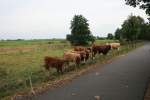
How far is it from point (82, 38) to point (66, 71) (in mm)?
51860

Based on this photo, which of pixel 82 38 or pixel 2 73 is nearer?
pixel 2 73

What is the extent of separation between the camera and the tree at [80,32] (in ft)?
245

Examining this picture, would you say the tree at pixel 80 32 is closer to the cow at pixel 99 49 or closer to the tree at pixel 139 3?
the cow at pixel 99 49

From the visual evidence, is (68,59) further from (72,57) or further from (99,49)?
(99,49)

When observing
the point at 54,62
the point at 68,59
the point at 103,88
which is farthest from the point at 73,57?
the point at 103,88

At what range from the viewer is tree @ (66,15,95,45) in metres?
74.7

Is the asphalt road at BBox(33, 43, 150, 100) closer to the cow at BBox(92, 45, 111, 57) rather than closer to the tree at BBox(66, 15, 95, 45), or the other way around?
the cow at BBox(92, 45, 111, 57)

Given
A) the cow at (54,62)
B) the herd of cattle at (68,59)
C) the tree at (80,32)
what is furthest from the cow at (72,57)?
the tree at (80,32)

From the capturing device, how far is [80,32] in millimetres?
75625

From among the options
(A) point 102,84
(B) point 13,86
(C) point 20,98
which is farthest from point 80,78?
(C) point 20,98

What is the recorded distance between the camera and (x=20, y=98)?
13469 millimetres

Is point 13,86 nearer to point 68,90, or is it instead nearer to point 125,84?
point 68,90

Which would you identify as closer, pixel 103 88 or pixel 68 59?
pixel 103 88

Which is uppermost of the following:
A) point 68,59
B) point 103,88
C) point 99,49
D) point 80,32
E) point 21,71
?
point 80,32
